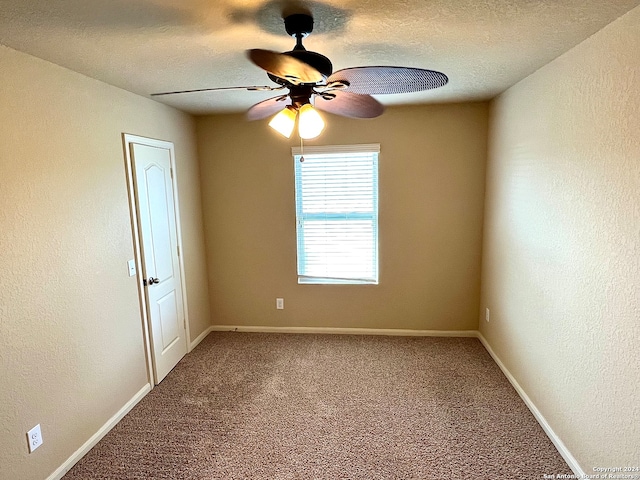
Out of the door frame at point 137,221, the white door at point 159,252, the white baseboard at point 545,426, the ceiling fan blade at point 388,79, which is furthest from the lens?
the white door at point 159,252

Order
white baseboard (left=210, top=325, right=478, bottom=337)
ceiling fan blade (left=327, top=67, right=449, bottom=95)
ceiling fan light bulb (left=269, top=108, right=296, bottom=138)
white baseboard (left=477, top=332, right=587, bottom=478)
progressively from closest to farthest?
1. ceiling fan blade (left=327, top=67, right=449, bottom=95)
2. ceiling fan light bulb (left=269, top=108, right=296, bottom=138)
3. white baseboard (left=477, top=332, right=587, bottom=478)
4. white baseboard (left=210, top=325, right=478, bottom=337)

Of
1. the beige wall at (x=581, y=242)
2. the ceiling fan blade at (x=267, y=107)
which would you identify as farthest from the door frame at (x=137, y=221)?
the beige wall at (x=581, y=242)

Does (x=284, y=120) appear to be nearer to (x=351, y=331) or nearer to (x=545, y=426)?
(x=545, y=426)

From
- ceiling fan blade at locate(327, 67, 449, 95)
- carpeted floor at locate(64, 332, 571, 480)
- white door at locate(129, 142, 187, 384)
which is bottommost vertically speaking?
carpeted floor at locate(64, 332, 571, 480)

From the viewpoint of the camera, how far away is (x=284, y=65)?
1252mm

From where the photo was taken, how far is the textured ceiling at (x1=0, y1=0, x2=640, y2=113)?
143 cm

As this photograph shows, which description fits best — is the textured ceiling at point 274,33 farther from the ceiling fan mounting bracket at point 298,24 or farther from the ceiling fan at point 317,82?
the ceiling fan at point 317,82

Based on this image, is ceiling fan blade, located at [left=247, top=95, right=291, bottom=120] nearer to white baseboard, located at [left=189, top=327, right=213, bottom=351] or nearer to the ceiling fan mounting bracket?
the ceiling fan mounting bracket

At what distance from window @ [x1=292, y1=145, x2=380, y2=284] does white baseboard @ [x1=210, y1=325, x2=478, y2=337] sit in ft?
1.75

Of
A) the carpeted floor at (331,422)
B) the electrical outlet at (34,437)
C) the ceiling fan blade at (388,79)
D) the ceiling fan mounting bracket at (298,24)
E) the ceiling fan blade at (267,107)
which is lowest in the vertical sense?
the carpeted floor at (331,422)

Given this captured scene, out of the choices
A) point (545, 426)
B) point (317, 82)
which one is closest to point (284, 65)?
point (317, 82)

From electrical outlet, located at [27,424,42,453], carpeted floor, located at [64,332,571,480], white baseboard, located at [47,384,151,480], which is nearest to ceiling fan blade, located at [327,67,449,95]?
carpeted floor, located at [64,332,571,480]

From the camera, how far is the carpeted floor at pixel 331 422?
209 centimetres

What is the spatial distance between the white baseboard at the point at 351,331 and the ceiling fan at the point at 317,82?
248 centimetres
